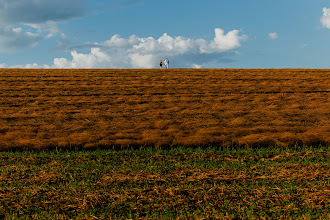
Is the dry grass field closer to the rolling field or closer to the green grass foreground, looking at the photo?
the rolling field

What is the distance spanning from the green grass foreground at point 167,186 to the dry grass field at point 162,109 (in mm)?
1801

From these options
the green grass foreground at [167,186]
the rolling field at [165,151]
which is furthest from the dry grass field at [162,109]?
the green grass foreground at [167,186]

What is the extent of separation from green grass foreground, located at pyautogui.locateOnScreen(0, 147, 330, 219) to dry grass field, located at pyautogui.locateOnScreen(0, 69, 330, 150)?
180cm

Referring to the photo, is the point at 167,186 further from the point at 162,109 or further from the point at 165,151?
the point at 162,109

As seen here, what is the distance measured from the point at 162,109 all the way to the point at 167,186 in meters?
10.2

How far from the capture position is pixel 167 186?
5.70 metres

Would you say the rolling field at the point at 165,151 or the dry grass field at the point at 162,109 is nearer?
the rolling field at the point at 165,151

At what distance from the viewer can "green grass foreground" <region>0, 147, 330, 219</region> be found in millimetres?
4766

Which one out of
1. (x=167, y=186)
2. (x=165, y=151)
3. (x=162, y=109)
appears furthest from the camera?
(x=162, y=109)

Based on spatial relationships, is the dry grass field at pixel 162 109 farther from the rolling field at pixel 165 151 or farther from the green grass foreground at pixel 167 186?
the green grass foreground at pixel 167 186

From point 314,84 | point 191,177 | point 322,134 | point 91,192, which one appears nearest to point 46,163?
point 91,192

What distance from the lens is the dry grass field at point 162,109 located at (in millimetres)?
10195

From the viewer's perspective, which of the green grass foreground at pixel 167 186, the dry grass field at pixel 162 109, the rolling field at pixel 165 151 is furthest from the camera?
the dry grass field at pixel 162 109

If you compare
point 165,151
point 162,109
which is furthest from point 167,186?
point 162,109
